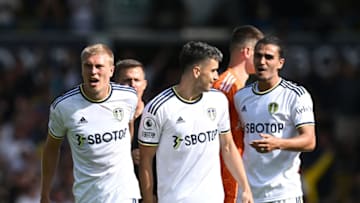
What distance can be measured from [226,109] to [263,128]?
0.58 meters

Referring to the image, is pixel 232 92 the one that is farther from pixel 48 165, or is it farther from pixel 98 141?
pixel 48 165

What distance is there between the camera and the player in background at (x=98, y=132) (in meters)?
11.4

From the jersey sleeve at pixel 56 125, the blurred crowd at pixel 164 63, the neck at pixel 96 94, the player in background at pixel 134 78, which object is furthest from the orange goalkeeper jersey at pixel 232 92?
the blurred crowd at pixel 164 63

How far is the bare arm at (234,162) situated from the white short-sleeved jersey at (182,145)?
0.56 ft

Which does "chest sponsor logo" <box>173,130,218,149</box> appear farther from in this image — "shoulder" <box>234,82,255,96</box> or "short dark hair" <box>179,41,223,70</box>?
"shoulder" <box>234,82,255,96</box>

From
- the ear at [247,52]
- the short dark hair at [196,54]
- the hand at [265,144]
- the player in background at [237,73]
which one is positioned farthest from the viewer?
the ear at [247,52]

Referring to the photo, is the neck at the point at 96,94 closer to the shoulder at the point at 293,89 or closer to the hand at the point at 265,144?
the hand at the point at 265,144

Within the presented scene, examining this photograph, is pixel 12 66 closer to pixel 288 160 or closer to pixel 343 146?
pixel 343 146

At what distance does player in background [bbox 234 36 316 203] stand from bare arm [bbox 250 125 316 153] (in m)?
0.01

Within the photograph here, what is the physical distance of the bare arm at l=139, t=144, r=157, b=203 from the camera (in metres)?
11.4

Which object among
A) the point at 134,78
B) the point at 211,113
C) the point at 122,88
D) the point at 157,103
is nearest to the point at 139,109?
the point at 134,78

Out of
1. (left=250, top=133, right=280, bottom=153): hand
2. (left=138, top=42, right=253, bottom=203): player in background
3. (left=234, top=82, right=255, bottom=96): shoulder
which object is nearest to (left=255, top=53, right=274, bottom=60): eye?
(left=234, top=82, right=255, bottom=96): shoulder

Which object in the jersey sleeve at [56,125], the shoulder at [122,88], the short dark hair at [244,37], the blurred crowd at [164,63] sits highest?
the blurred crowd at [164,63]

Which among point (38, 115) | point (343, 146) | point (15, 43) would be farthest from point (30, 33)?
point (343, 146)
